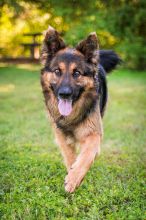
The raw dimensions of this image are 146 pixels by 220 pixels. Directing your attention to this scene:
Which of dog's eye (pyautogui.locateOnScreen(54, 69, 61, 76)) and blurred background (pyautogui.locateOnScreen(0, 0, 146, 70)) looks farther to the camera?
blurred background (pyautogui.locateOnScreen(0, 0, 146, 70))

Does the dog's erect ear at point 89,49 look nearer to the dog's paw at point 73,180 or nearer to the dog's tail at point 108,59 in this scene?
the dog's paw at point 73,180

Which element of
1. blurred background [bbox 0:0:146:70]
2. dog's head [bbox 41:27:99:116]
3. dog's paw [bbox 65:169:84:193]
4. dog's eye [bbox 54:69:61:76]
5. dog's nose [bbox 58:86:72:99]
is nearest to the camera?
dog's paw [bbox 65:169:84:193]

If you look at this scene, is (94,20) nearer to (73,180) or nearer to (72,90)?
(72,90)

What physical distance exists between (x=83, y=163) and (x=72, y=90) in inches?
40.4

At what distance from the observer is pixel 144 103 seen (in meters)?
12.9

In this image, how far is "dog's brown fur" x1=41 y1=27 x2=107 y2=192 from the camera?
5371 mm

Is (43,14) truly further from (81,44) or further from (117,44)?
(81,44)

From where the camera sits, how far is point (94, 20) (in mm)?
24391

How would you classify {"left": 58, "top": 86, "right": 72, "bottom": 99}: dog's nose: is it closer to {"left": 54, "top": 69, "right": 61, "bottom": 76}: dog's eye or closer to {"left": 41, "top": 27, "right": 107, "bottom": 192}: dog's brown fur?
{"left": 41, "top": 27, "right": 107, "bottom": 192}: dog's brown fur

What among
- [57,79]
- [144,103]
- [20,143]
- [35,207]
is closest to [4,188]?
[35,207]

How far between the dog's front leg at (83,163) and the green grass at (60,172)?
0.16 metres

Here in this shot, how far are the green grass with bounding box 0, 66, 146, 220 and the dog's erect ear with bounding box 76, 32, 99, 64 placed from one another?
1.69 m

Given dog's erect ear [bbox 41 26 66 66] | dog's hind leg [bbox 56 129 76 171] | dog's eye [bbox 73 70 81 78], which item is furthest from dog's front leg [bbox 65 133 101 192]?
dog's erect ear [bbox 41 26 66 66]

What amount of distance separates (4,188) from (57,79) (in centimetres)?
162
